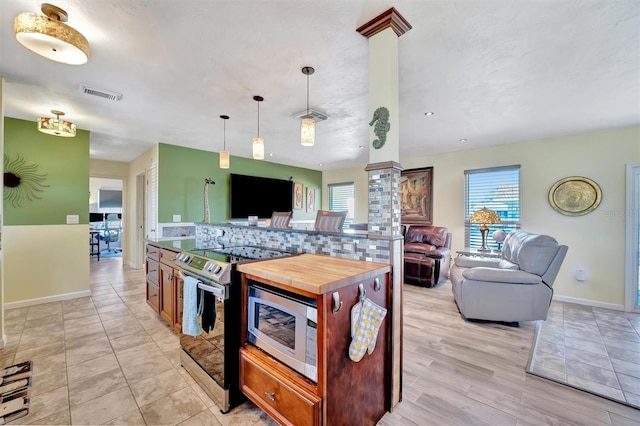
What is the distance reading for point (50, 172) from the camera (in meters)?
3.70

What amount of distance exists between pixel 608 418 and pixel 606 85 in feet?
9.23

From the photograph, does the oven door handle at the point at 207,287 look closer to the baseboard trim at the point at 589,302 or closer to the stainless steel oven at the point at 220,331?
the stainless steel oven at the point at 220,331

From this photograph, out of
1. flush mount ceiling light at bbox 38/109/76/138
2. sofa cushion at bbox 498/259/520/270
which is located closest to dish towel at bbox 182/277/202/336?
flush mount ceiling light at bbox 38/109/76/138

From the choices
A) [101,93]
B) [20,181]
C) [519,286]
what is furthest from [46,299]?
[519,286]

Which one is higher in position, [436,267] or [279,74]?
[279,74]

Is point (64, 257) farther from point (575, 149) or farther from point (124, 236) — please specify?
point (575, 149)

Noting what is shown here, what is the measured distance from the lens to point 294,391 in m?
1.32

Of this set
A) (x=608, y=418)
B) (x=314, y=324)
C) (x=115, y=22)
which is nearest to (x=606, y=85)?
(x=608, y=418)

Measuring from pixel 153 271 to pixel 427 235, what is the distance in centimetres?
457

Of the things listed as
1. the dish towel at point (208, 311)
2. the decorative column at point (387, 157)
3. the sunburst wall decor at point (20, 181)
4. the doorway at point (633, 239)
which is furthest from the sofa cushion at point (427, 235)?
the sunburst wall decor at point (20, 181)

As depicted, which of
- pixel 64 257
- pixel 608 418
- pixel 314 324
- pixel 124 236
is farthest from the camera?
pixel 124 236

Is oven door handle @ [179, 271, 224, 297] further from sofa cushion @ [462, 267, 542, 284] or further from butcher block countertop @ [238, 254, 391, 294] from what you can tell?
sofa cushion @ [462, 267, 542, 284]

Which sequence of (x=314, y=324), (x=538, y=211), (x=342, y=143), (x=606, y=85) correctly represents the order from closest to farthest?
(x=314, y=324) < (x=606, y=85) < (x=538, y=211) < (x=342, y=143)

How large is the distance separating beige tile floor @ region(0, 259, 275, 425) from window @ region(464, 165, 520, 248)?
479 centimetres
